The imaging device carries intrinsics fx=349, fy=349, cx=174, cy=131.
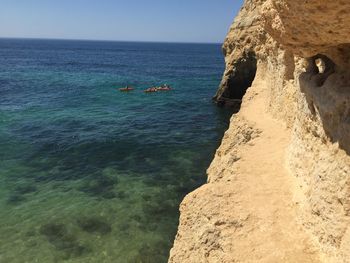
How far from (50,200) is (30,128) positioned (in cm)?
1427

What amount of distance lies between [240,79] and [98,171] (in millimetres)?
21755

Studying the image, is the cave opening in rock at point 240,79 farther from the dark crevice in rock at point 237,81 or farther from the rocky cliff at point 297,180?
the rocky cliff at point 297,180

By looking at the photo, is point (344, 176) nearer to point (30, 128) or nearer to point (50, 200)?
point (50, 200)

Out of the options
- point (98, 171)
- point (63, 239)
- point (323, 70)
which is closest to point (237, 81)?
point (98, 171)

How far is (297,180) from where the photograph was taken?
35.7 ft

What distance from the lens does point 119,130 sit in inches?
1219

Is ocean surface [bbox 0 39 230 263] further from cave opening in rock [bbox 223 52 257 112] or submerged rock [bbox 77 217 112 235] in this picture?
cave opening in rock [bbox 223 52 257 112]

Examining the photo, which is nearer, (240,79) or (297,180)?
(297,180)

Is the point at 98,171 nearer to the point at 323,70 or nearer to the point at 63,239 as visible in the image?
the point at 63,239

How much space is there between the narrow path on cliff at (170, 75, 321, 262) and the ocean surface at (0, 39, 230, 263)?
13.6 ft

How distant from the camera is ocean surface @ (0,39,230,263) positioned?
595 inches

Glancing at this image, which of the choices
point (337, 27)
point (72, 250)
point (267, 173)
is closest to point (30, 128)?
point (72, 250)

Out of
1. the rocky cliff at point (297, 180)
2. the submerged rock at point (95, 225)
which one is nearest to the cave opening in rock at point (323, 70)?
the rocky cliff at point (297, 180)

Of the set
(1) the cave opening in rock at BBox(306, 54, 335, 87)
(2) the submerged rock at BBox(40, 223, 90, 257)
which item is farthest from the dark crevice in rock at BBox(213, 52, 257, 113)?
(2) the submerged rock at BBox(40, 223, 90, 257)
